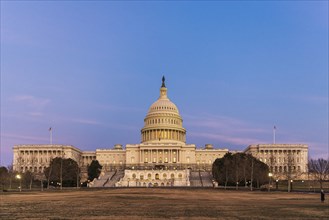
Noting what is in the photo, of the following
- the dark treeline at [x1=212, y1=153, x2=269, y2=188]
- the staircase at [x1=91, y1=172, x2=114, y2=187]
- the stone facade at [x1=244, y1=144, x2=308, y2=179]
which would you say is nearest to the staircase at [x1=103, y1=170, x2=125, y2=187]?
the staircase at [x1=91, y1=172, x2=114, y2=187]

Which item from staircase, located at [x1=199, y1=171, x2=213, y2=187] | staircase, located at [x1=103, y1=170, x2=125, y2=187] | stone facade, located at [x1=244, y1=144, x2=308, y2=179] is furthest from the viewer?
stone facade, located at [x1=244, y1=144, x2=308, y2=179]

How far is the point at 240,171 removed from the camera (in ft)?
374

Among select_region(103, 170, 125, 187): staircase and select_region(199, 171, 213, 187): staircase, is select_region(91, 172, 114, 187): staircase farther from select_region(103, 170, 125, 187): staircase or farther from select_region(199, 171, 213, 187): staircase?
select_region(199, 171, 213, 187): staircase

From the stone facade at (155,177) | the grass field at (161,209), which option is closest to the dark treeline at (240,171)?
the stone facade at (155,177)

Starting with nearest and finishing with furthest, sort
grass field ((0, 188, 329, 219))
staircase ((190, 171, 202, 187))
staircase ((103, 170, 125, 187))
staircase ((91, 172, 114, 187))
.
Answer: grass field ((0, 188, 329, 219)) < staircase ((190, 171, 202, 187)) < staircase ((91, 172, 114, 187)) < staircase ((103, 170, 125, 187))

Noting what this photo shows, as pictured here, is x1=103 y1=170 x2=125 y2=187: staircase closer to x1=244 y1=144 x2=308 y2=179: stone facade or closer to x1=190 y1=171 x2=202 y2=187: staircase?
x1=190 y1=171 x2=202 y2=187: staircase

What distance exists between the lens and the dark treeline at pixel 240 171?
11356 cm

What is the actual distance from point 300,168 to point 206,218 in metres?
176

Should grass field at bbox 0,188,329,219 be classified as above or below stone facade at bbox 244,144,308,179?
below

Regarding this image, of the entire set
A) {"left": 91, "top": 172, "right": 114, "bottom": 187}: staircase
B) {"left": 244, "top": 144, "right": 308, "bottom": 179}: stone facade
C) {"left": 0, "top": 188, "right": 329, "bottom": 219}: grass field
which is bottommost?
{"left": 91, "top": 172, "right": 114, "bottom": 187}: staircase

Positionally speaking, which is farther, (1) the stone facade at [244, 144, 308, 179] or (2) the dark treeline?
(1) the stone facade at [244, 144, 308, 179]

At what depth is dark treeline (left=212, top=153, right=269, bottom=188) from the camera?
114 metres

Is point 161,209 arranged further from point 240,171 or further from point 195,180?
point 195,180

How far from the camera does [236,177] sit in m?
112
